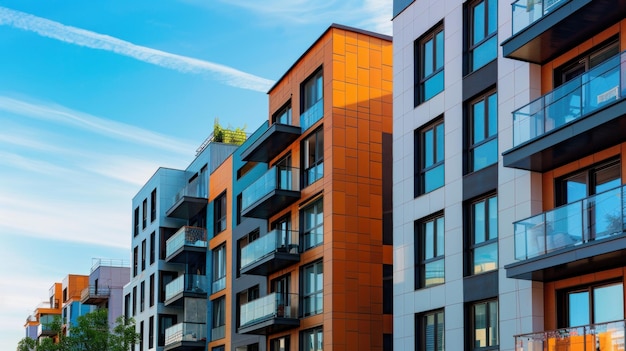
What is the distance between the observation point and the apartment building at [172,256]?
4600 cm

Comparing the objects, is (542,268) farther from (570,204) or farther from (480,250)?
(480,250)

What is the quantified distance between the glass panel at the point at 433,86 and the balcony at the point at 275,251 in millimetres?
9244

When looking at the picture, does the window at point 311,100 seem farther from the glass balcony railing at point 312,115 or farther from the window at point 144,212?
the window at point 144,212

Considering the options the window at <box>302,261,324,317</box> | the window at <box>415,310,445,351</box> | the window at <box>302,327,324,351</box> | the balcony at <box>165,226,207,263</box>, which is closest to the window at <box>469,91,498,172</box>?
the window at <box>415,310,445,351</box>

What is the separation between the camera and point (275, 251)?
34.0m

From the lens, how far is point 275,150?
36.6m

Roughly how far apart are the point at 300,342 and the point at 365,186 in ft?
18.7

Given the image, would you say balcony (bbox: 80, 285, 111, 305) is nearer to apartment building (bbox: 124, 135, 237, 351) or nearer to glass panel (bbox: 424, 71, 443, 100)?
apartment building (bbox: 124, 135, 237, 351)

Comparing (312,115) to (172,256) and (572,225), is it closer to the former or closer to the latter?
(572,225)

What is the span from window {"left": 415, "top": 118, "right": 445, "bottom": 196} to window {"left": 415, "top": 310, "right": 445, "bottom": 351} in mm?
3169

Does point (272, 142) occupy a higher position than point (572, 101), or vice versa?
point (272, 142)

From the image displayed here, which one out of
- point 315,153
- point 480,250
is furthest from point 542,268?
point 315,153

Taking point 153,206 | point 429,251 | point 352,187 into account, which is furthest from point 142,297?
point 429,251

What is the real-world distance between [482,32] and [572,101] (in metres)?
5.03
